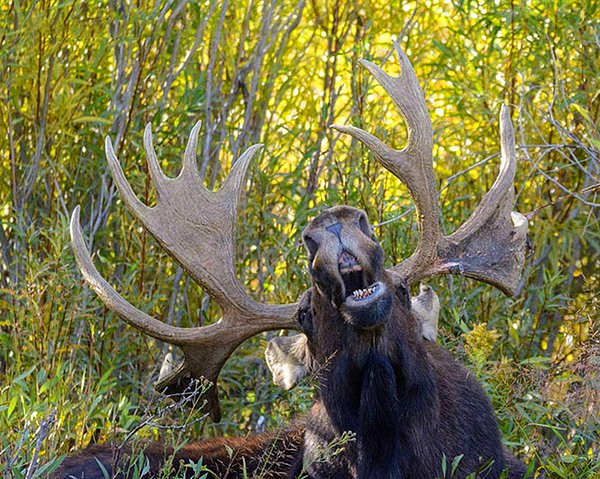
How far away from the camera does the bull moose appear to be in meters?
4.75

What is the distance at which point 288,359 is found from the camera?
562 centimetres

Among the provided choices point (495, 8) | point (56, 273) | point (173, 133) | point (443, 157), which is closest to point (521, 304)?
point (443, 157)

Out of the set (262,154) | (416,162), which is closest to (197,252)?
(416,162)

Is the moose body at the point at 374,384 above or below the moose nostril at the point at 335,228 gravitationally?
below

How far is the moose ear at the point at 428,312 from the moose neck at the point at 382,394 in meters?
0.47

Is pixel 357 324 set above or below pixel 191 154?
below

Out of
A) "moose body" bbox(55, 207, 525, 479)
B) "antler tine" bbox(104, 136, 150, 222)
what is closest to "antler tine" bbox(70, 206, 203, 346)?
"antler tine" bbox(104, 136, 150, 222)

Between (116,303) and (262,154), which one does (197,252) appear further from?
(262,154)

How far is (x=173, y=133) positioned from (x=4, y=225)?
3.75 ft

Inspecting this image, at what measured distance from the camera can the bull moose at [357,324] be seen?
15.6 ft

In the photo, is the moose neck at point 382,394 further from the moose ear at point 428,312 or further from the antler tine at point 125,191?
the antler tine at point 125,191

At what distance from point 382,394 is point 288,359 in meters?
0.73

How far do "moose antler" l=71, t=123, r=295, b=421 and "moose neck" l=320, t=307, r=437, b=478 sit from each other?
0.65 metres

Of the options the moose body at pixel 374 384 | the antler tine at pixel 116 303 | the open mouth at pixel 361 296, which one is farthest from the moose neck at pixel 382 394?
the antler tine at pixel 116 303
